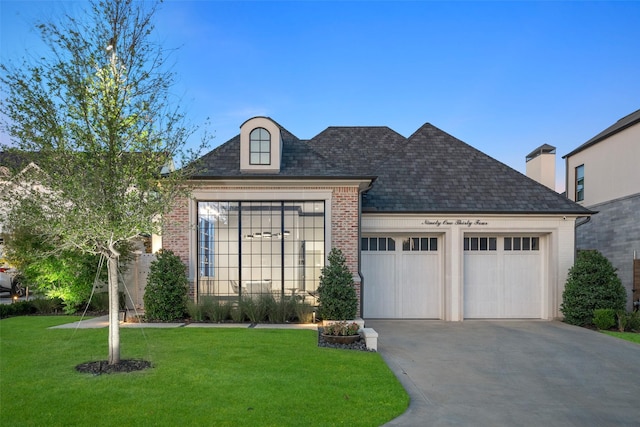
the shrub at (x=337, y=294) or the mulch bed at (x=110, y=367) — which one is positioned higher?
the shrub at (x=337, y=294)

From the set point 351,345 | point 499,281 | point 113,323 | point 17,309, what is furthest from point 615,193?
point 17,309

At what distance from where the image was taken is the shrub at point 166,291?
36.3 feet

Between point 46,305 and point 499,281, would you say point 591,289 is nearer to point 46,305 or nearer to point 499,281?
point 499,281

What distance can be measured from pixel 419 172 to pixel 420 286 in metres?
3.81

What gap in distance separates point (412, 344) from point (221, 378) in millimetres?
4916

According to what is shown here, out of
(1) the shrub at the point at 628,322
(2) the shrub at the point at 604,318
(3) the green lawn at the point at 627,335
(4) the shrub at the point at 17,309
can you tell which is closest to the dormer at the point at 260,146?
(4) the shrub at the point at 17,309

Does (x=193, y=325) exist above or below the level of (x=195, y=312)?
below

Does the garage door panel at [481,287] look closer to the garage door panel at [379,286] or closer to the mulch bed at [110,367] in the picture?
the garage door panel at [379,286]

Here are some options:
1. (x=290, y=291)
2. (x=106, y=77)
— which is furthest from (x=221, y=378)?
(x=290, y=291)

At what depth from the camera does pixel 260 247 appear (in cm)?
1202

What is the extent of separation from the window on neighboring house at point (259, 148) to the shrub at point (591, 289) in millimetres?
9395

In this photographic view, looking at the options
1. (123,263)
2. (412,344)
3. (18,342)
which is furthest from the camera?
(123,263)

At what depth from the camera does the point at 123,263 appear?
1327cm

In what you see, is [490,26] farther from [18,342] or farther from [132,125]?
[18,342]
